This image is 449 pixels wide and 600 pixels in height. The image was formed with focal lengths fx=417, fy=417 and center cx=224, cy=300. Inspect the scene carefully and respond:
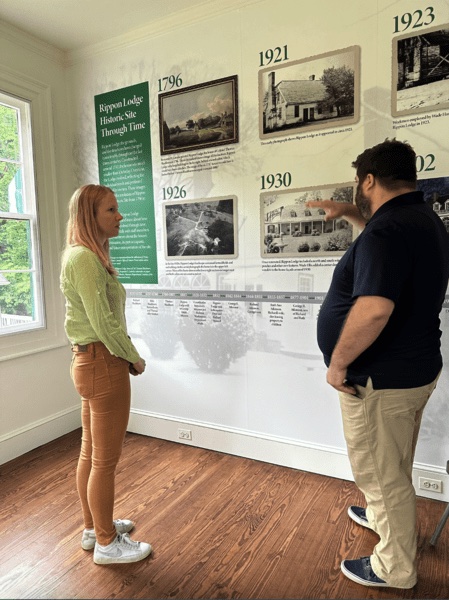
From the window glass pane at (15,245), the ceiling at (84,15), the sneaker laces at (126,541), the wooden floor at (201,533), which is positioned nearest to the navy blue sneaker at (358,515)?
the wooden floor at (201,533)

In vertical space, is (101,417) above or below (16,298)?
below

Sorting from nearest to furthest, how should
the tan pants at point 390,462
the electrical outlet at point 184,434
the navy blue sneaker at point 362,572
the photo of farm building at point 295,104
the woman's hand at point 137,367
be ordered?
the tan pants at point 390,462
the navy blue sneaker at point 362,572
the woman's hand at point 137,367
the photo of farm building at point 295,104
the electrical outlet at point 184,434

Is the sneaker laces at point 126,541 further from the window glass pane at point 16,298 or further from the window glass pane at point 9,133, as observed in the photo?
the window glass pane at point 9,133

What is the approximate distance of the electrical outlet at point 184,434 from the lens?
298 centimetres

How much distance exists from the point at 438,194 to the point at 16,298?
9.01 ft

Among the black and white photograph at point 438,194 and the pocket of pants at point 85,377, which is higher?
the black and white photograph at point 438,194

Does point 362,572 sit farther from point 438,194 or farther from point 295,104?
point 295,104

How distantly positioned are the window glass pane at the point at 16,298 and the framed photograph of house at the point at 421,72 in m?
2.61

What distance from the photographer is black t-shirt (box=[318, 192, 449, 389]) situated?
4.68 feet

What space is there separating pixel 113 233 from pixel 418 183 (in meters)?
1.55

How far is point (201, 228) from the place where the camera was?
2.77m

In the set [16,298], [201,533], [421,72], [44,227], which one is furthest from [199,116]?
[201,533]

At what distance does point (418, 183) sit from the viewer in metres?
2.15

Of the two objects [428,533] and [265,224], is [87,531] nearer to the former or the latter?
[428,533]
